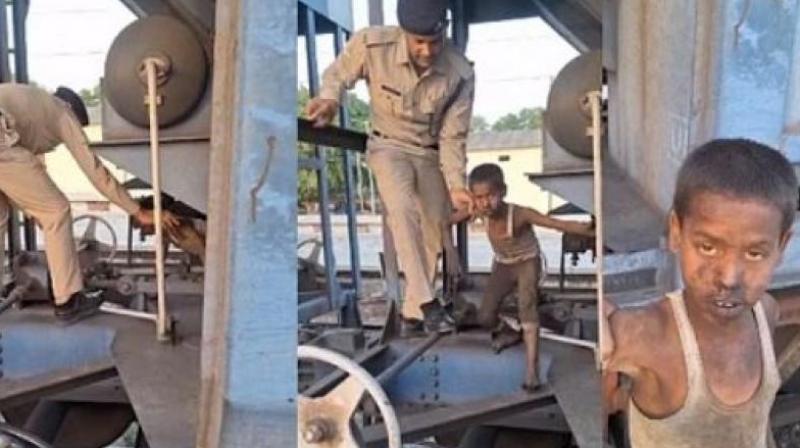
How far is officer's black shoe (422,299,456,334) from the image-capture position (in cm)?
306

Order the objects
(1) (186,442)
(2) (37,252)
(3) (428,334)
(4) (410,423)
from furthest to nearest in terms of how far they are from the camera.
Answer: (2) (37,252), (3) (428,334), (4) (410,423), (1) (186,442)

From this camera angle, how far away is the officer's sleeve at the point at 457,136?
2.91 metres

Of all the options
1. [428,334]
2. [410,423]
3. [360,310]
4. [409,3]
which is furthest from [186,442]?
[360,310]

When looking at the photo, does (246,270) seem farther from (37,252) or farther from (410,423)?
(37,252)

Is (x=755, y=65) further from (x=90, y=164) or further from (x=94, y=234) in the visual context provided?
(x=94, y=234)

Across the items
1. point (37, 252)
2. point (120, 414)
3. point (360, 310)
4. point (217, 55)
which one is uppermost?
point (217, 55)

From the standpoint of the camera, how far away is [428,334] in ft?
10.1

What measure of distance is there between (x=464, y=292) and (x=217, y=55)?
2027 mm

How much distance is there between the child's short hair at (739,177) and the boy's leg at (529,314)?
171 centimetres

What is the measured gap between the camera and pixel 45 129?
3.46m

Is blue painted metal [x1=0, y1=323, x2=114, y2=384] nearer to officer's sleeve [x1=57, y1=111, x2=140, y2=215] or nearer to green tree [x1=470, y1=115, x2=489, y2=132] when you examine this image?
officer's sleeve [x1=57, y1=111, x2=140, y2=215]

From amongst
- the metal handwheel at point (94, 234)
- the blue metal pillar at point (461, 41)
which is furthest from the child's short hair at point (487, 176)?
the metal handwheel at point (94, 234)

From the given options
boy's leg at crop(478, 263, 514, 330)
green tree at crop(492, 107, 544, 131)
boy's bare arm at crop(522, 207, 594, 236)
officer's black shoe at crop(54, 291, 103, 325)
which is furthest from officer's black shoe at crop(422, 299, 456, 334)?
green tree at crop(492, 107, 544, 131)

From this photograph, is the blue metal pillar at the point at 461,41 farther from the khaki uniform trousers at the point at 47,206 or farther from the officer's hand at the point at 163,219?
the khaki uniform trousers at the point at 47,206
